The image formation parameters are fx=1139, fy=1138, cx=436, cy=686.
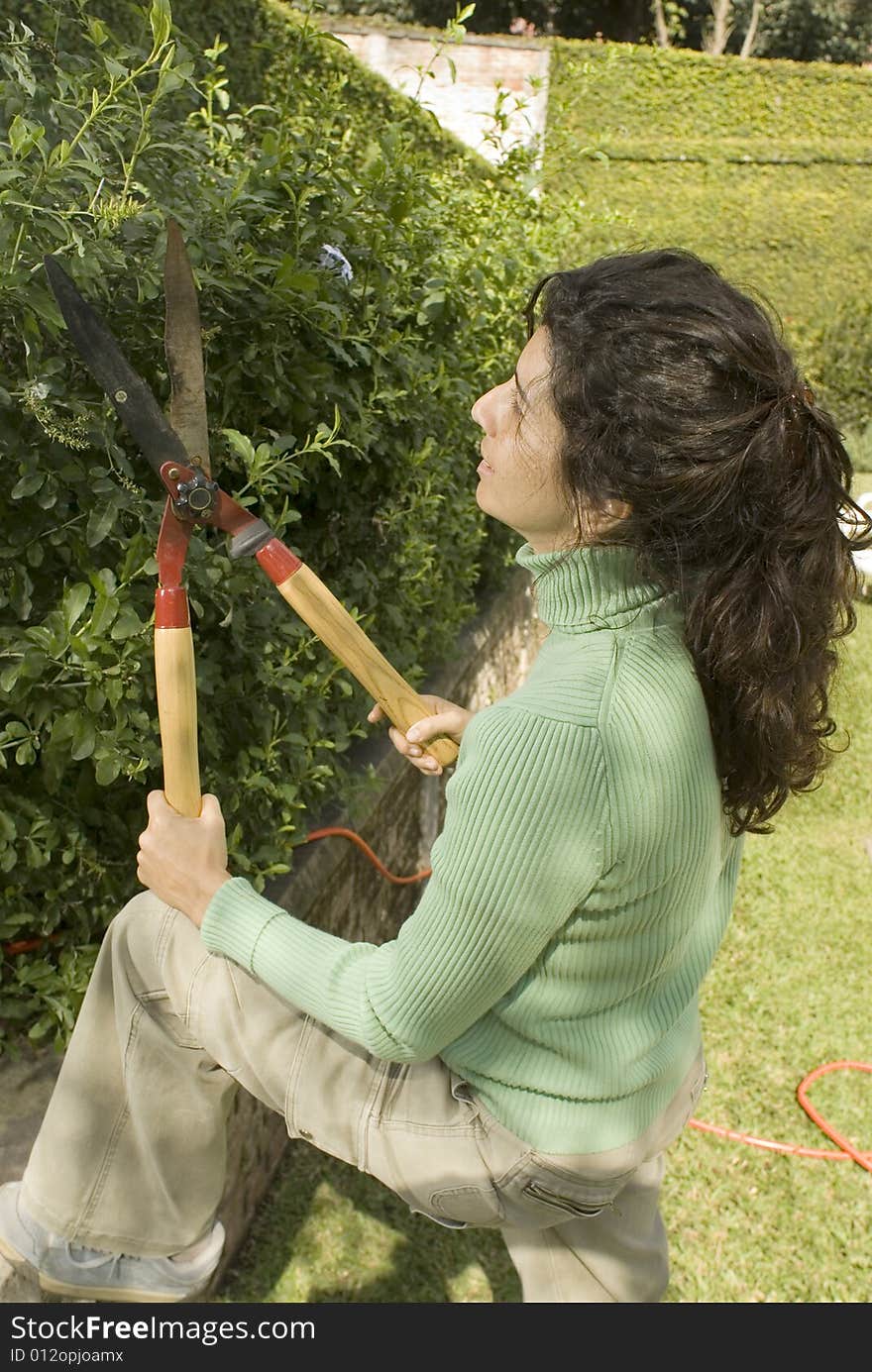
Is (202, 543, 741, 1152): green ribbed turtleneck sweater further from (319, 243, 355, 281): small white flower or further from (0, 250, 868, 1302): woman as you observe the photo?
(319, 243, 355, 281): small white flower

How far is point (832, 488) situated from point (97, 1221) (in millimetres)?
1519

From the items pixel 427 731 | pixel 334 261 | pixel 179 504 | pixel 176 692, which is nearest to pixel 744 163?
pixel 334 261

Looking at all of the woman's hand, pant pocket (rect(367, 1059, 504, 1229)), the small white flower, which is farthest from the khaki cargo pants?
the small white flower

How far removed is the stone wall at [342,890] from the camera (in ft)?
6.49

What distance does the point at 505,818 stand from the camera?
4.46ft

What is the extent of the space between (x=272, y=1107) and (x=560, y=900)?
60cm

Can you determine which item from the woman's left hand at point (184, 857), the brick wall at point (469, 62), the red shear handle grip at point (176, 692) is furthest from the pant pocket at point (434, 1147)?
the brick wall at point (469, 62)

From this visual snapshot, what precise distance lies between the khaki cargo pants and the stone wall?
225 millimetres

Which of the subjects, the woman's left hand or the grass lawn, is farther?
the grass lawn

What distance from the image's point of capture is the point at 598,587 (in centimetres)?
153

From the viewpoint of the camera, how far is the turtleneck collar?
152cm

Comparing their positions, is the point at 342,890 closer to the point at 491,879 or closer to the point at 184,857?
the point at 184,857

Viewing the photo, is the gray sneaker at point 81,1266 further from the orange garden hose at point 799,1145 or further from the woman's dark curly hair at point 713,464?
the woman's dark curly hair at point 713,464

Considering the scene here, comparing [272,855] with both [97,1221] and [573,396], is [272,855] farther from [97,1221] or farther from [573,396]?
[573,396]
